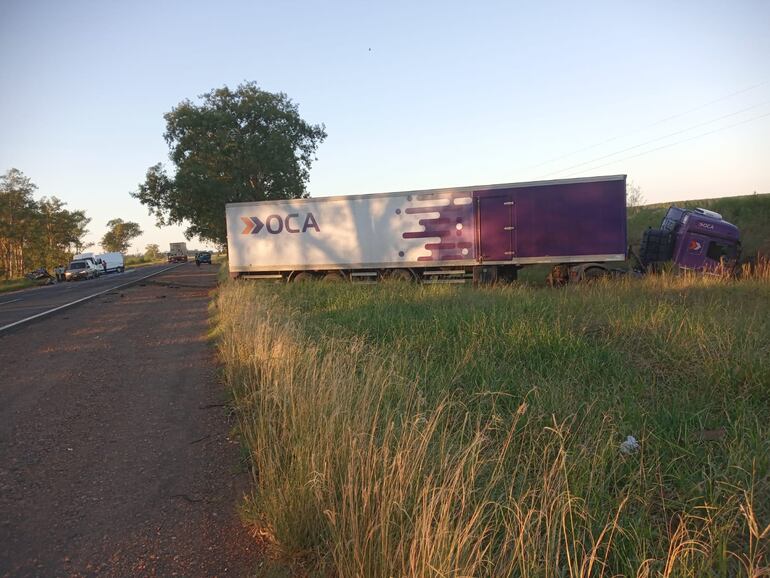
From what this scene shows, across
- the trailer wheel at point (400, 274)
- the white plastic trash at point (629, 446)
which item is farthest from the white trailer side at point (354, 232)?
the white plastic trash at point (629, 446)

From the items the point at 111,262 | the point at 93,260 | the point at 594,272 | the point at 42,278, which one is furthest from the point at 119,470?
the point at 111,262

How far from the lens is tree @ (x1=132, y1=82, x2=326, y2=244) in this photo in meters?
28.4

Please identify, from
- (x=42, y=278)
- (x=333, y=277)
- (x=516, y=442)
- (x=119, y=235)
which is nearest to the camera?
(x=516, y=442)

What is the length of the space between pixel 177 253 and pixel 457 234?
87462 mm

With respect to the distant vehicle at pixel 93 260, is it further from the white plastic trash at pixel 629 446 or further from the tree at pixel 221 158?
the white plastic trash at pixel 629 446

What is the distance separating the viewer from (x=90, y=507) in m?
3.60

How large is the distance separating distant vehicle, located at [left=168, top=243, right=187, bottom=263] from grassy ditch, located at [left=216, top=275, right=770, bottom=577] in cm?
9135

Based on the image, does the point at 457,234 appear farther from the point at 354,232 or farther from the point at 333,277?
the point at 333,277

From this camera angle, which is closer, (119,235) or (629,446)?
(629,446)

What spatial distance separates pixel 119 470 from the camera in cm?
422

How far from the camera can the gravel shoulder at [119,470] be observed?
302cm

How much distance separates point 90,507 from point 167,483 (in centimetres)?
54

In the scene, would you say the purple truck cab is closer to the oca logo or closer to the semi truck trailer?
the semi truck trailer

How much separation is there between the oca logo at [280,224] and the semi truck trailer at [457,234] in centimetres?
4
